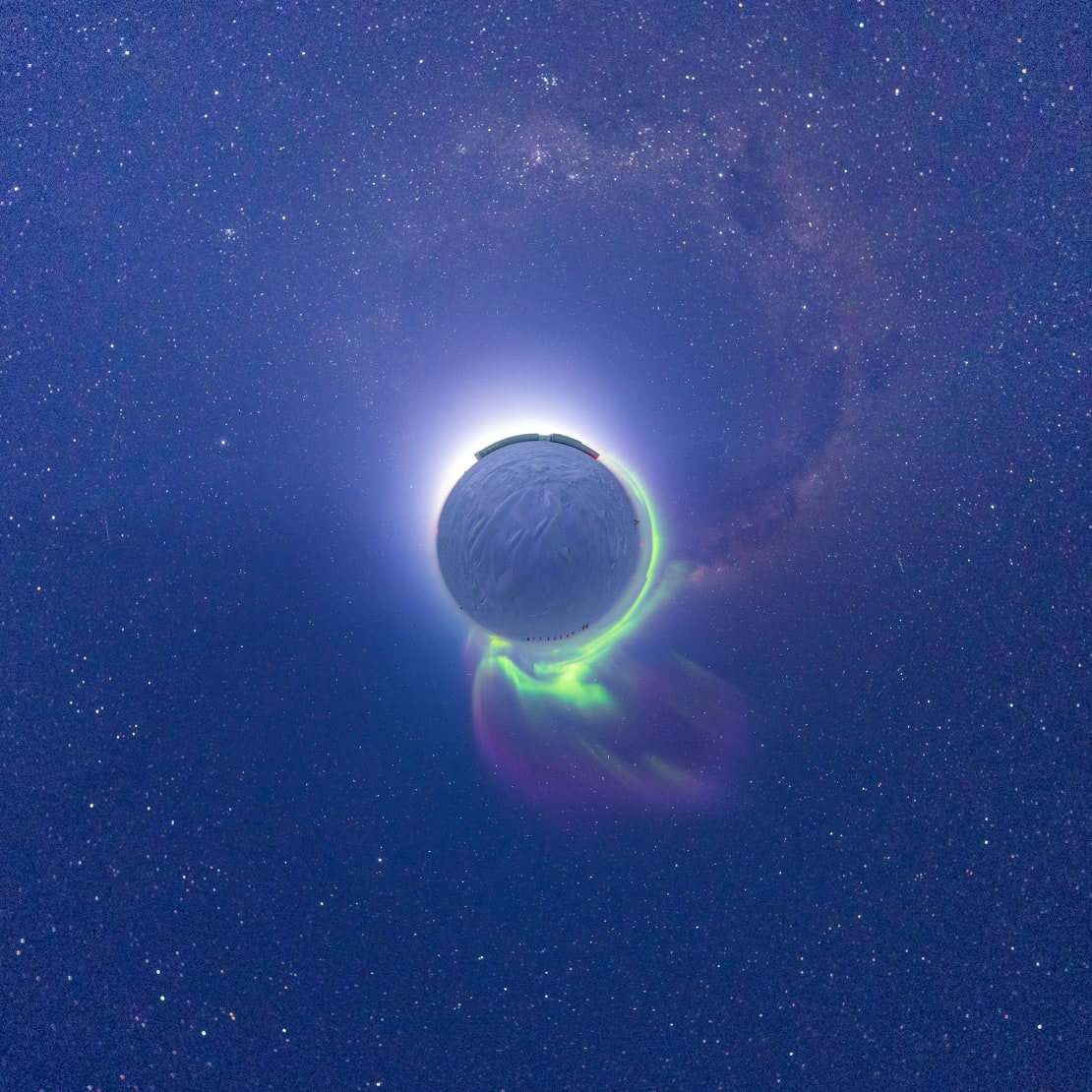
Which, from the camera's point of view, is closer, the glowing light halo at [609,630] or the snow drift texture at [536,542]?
the snow drift texture at [536,542]

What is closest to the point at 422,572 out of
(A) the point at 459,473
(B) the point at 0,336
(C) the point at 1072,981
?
(A) the point at 459,473

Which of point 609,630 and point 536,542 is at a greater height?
point 609,630

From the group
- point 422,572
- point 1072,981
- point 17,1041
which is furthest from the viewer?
point 422,572

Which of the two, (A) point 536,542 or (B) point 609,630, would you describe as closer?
(A) point 536,542

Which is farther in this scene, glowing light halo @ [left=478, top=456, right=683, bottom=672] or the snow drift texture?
glowing light halo @ [left=478, top=456, right=683, bottom=672]

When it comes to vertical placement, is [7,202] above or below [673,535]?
above

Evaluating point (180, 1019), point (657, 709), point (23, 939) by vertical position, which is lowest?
point (180, 1019)

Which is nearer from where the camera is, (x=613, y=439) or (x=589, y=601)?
(x=589, y=601)

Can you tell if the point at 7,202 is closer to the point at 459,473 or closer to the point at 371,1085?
the point at 459,473
